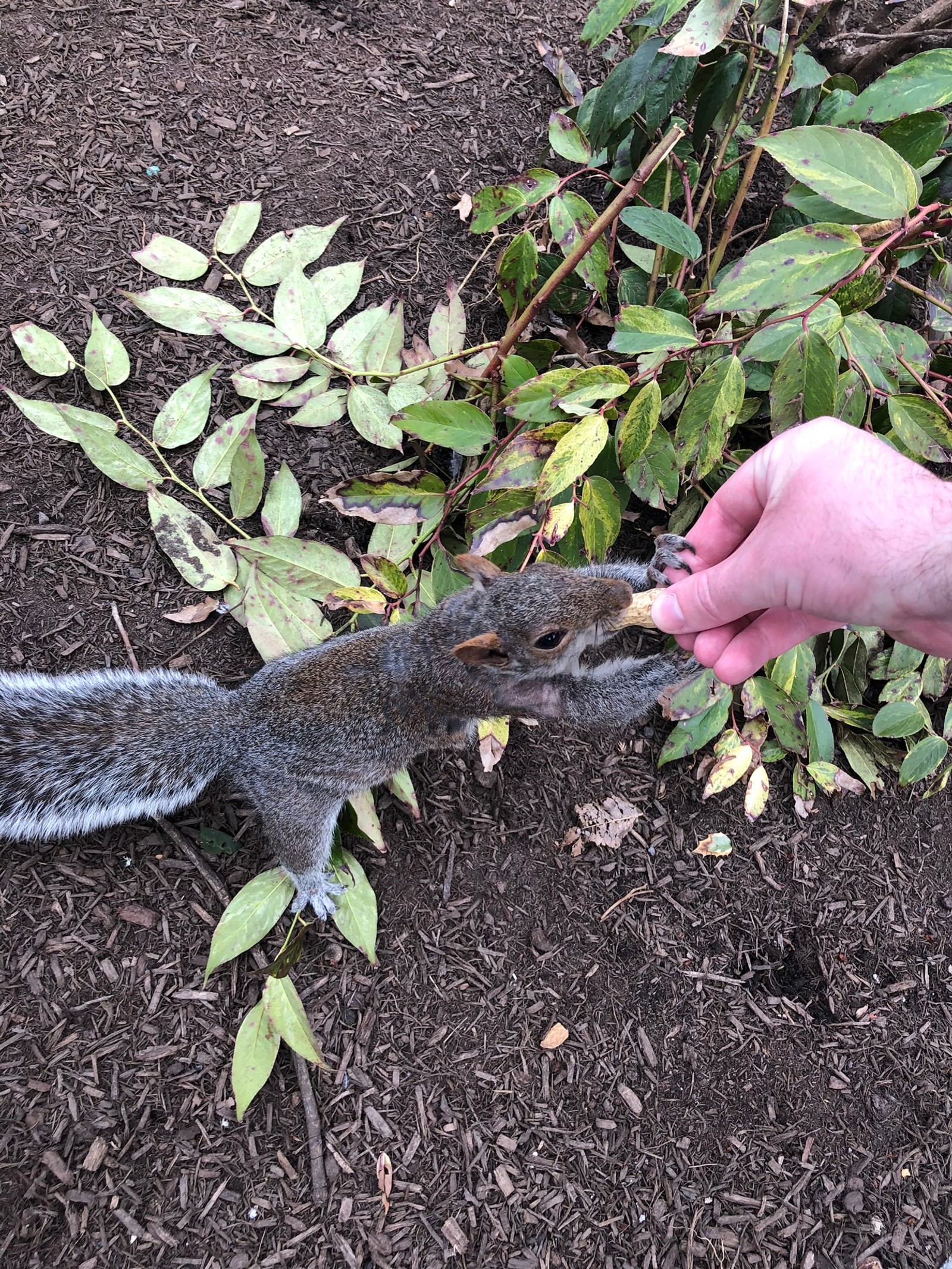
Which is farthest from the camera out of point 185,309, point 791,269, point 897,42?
point 897,42

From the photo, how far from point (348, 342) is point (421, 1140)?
7.95 feet

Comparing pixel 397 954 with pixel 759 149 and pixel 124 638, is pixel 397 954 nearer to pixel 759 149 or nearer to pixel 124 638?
pixel 124 638

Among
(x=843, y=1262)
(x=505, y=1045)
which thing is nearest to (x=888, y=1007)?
(x=843, y=1262)

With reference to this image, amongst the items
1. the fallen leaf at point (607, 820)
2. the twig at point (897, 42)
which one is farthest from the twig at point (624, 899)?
the twig at point (897, 42)

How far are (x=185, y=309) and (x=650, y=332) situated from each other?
162 cm

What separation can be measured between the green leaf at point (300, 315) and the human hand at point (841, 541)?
155 cm

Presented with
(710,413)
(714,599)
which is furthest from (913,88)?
(714,599)

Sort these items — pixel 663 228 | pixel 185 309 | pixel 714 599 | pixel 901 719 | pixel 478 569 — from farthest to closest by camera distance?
pixel 185 309, pixel 901 719, pixel 478 569, pixel 663 228, pixel 714 599

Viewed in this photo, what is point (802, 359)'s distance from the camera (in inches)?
65.0

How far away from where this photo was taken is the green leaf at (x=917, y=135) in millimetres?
1886

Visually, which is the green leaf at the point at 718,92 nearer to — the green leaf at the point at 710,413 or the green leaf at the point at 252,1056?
the green leaf at the point at 710,413

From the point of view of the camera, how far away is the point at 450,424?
2076 millimetres

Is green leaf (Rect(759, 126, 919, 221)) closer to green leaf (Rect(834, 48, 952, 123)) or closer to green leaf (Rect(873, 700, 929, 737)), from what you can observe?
green leaf (Rect(834, 48, 952, 123))

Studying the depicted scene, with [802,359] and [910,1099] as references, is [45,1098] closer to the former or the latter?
[910,1099]
